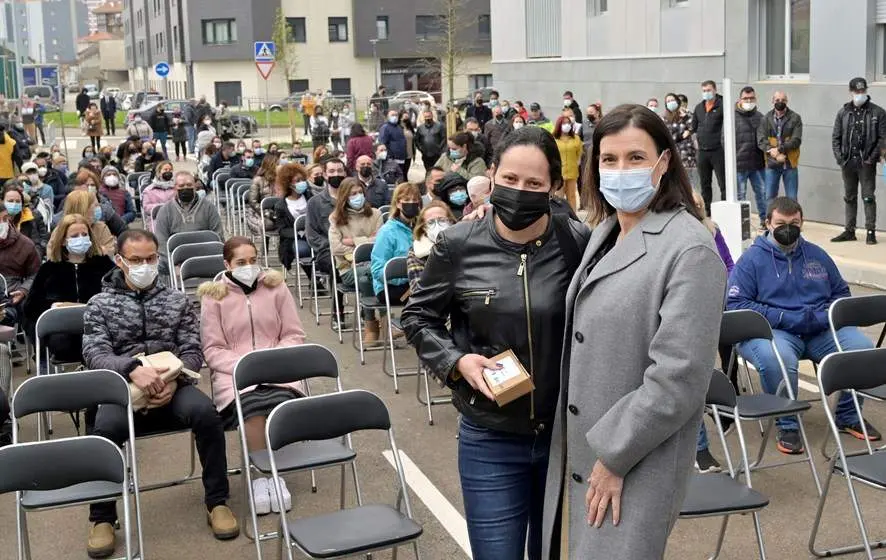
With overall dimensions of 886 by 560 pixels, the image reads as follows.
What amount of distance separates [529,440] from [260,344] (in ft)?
12.2

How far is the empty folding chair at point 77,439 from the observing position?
505 centimetres

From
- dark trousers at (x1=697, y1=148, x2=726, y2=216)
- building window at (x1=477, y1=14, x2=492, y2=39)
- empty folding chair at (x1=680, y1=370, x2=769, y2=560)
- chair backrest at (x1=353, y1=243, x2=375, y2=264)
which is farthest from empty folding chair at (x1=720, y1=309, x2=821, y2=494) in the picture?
building window at (x1=477, y1=14, x2=492, y2=39)

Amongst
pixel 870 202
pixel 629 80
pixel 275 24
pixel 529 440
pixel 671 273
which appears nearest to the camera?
pixel 671 273

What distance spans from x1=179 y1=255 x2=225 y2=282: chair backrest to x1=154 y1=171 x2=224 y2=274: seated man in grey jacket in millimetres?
→ 2137

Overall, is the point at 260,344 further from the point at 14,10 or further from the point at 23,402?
the point at 14,10

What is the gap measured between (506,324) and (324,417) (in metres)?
2.04

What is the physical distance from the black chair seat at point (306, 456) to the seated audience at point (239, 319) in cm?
70

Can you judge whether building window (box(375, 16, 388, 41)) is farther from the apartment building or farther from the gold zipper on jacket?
the gold zipper on jacket

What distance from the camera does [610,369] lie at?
9.83ft

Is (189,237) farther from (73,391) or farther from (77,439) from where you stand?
(77,439)

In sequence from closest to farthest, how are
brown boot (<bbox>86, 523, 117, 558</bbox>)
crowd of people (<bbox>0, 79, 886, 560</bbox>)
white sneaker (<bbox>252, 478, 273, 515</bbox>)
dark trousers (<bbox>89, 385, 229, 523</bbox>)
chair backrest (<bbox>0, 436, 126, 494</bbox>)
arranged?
crowd of people (<bbox>0, 79, 886, 560</bbox>) < chair backrest (<bbox>0, 436, 126, 494</bbox>) < brown boot (<bbox>86, 523, 117, 558</bbox>) < dark trousers (<bbox>89, 385, 229, 523</bbox>) < white sneaker (<bbox>252, 478, 273, 515</bbox>)

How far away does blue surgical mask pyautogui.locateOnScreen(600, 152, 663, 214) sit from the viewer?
3045 millimetres

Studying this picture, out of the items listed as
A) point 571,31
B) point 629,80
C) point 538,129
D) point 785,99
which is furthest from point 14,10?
point 538,129

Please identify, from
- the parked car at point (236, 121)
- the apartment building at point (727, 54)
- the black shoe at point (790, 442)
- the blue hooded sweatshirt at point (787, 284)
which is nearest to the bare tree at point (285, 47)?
the parked car at point (236, 121)
